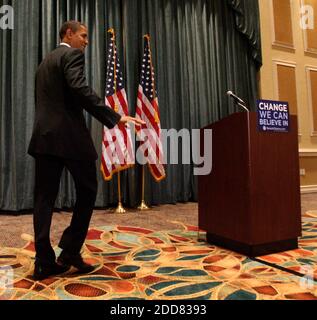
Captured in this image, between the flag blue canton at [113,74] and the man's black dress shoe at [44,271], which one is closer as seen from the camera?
the man's black dress shoe at [44,271]

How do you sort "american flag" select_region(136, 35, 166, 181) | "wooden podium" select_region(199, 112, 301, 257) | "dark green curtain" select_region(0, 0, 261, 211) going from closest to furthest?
"wooden podium" select_region(199, 112, 301, 257) → "dark green curtain" select_region(0, 0, 261, 211) → "american flag" select_region(136, 35, 166, 181)

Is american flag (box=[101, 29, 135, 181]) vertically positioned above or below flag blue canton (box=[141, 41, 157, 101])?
below

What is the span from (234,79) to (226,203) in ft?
11.7

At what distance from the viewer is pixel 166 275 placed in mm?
1672

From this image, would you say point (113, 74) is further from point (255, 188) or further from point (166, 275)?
point (166, 275)

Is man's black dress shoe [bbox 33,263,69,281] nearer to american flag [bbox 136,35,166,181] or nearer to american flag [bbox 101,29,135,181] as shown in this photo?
american flag [bbox 101,29,135,181]

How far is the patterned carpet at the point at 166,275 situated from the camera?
142 cm

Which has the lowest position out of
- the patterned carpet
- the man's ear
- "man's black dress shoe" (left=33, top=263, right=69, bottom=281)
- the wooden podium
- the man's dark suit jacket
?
the patterned carpet

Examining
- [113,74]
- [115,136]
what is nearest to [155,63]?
[113,74]

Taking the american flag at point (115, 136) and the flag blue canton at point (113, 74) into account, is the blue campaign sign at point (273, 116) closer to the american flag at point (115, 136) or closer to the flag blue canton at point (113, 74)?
the american flag at point (115, 136)

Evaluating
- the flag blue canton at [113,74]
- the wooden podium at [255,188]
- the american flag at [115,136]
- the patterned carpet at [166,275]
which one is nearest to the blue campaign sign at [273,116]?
the wooden podium at [255,188]

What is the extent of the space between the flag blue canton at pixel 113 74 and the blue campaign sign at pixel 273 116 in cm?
243

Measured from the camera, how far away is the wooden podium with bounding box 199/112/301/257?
1.89 metres

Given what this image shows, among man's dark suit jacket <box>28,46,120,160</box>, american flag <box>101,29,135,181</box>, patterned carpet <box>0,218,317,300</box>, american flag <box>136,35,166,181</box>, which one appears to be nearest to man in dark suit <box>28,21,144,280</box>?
man's dark suit jacket <box>28,46,120,160</box>
